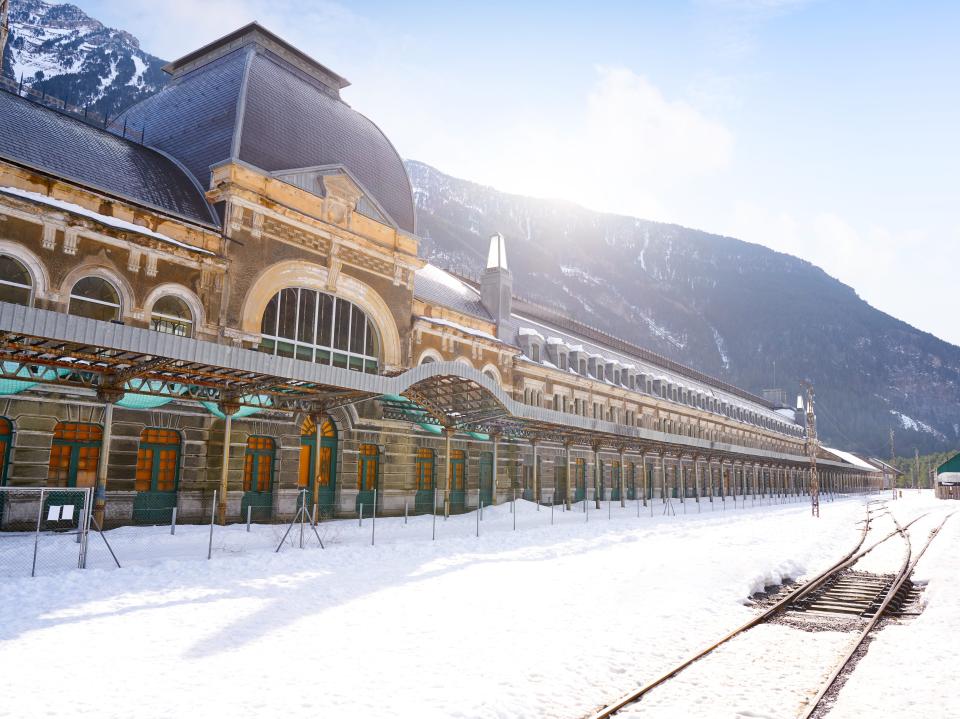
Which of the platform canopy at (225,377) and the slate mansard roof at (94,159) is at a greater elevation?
the slate mansard roof at (94,159)

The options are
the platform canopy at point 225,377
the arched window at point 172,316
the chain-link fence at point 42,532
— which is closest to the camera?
the chain-link fence at point 42,532

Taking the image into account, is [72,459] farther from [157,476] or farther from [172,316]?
[172,316]

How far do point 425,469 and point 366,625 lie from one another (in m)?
24.0

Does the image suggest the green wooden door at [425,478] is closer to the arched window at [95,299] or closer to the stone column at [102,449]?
the arched window at [95,299]

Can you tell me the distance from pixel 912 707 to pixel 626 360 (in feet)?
187

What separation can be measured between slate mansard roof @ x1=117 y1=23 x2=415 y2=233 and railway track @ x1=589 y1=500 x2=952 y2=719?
23355 mm

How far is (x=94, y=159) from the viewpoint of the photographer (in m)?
23.6

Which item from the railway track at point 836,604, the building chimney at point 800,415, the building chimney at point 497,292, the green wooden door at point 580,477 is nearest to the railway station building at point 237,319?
the building chimney at point 497,292

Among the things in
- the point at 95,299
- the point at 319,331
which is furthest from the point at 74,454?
the point at 319,331

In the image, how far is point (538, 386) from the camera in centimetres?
4566

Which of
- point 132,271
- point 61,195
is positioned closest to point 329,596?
point 132,271

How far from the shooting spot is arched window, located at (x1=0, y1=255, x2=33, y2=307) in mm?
19969

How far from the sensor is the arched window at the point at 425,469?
34.6 meters

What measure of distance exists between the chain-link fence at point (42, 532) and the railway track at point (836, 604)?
11376mm
